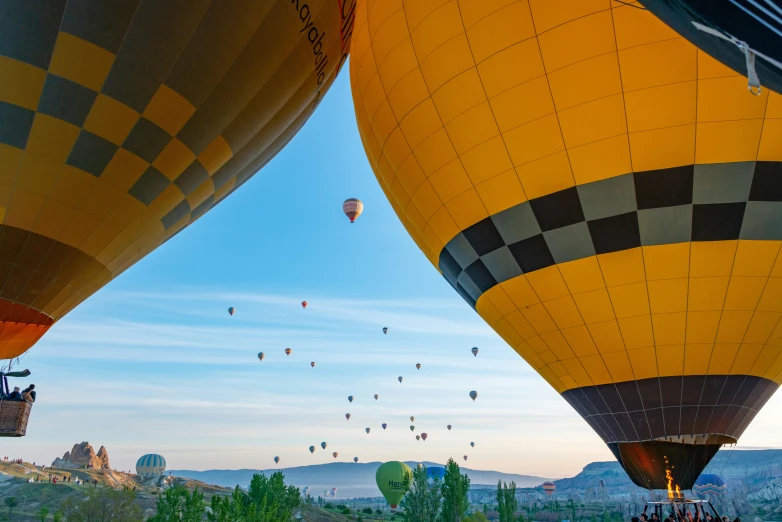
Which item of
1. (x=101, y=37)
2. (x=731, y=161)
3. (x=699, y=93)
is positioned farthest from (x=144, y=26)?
(x=731, y=161)

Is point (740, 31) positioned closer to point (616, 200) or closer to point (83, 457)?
point (616, 200)

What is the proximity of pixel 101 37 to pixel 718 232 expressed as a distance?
8226mm

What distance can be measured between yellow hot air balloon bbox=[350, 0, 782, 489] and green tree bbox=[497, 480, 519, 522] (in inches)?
1528

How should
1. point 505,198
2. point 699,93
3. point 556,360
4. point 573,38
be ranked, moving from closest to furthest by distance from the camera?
point 699,93 → point 573,38 → point 505,198 → point 556,360

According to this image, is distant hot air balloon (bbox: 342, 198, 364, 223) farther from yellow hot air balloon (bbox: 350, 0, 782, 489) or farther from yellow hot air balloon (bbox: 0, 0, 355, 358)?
yellow hot air balloon (bbox: 350, 0, 782, 489)

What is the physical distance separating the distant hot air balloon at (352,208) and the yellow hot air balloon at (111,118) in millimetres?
13611

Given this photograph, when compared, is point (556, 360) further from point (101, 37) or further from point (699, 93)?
point (101, 37)

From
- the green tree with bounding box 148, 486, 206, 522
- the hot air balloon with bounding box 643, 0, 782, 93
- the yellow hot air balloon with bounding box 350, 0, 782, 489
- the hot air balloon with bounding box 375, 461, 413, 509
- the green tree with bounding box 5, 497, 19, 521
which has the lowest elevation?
the green tree with bounding box 5, 497, 19, 521

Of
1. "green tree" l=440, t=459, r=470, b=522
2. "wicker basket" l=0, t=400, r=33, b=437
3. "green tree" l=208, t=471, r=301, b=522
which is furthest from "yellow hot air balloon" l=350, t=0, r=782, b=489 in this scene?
"green tree" l=440, t=459, r=470, b=522

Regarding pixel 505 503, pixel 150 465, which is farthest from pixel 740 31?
pixel 150 465

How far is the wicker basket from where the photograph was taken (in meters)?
Answer: 7.27

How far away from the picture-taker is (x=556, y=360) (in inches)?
302

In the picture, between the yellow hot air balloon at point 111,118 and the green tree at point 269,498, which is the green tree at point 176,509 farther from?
the yellow hot air balloon at point 111,118

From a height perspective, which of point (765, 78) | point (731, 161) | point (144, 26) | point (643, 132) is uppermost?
point (144, 26)
